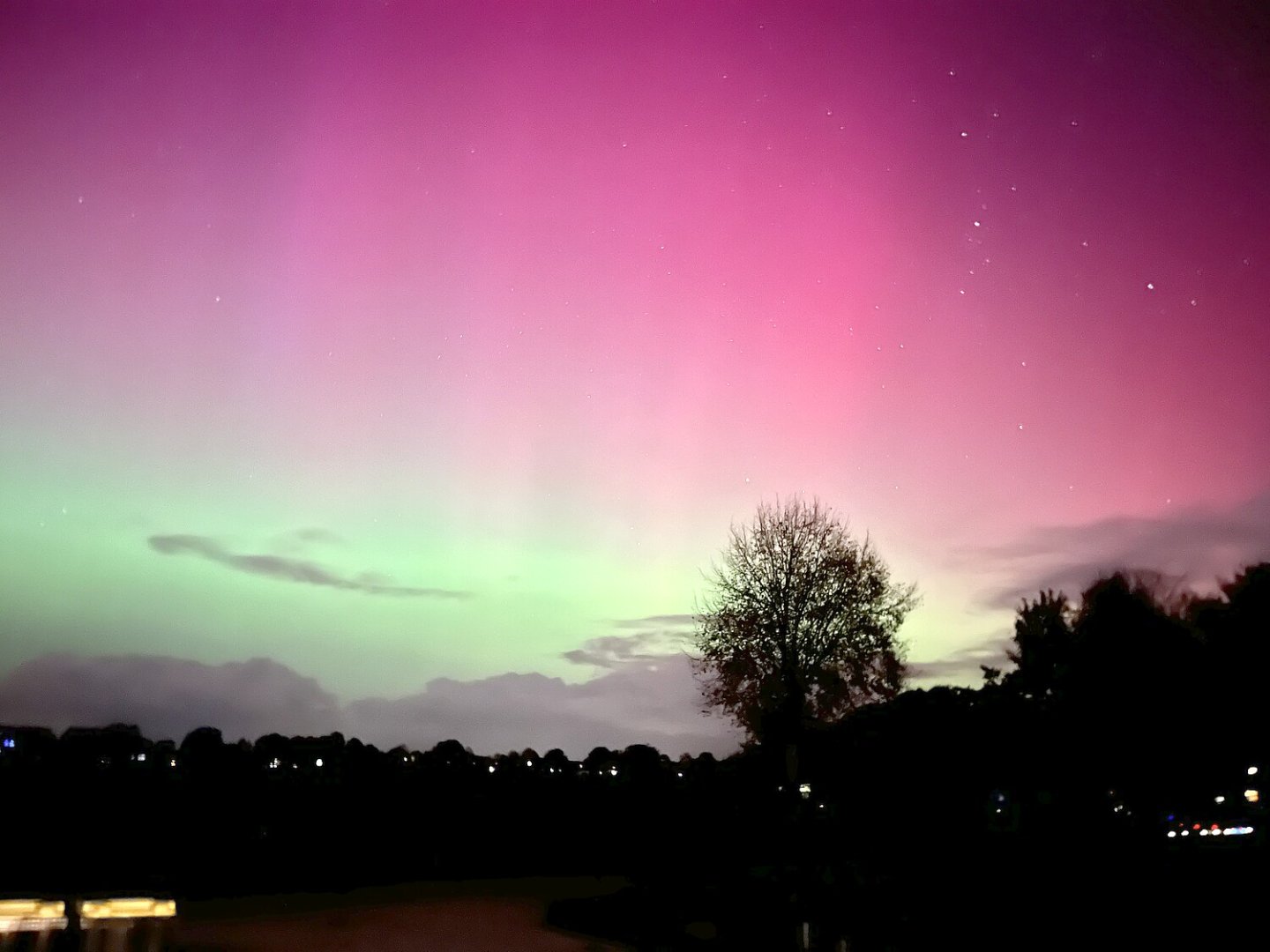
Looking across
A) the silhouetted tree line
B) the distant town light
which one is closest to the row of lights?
the silhouetted tree line

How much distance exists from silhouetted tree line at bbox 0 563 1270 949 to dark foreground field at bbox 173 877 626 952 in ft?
3.16

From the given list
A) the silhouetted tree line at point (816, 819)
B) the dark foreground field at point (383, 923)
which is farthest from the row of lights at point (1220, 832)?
the dark foreground field at point (383, 923)

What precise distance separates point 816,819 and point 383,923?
11.2 m

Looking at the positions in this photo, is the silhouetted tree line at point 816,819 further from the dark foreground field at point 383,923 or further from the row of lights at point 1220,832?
the dark foreground field at point 383,923

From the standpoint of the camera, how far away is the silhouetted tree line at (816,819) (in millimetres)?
13961

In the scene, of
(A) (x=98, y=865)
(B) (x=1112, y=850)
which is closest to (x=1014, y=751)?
(B) (x=1112, y=850)

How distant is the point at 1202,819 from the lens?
23.5m

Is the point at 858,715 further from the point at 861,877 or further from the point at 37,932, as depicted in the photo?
the point at 37,932

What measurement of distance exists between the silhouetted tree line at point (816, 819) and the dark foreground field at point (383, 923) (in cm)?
96

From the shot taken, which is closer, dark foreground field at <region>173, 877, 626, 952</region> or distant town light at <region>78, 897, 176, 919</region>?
distant town light at <region>78, 897, 176, 919</region>

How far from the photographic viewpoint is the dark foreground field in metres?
13.6

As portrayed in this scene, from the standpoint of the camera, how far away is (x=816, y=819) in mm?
23375

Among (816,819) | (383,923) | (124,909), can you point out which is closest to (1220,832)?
(816,819)

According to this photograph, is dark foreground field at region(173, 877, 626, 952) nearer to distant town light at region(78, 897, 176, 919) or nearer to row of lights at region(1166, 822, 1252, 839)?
distant town light at region(78, 897, 176, 919)
